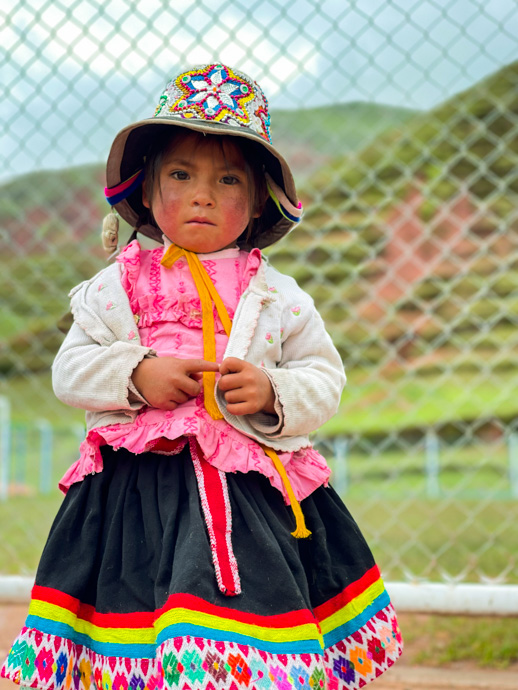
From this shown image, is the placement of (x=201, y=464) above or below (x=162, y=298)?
below

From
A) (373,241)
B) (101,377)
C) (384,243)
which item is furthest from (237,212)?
(373,241)

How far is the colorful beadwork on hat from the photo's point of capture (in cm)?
146

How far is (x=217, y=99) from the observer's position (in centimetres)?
148

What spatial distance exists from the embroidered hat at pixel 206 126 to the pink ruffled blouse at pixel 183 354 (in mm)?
126

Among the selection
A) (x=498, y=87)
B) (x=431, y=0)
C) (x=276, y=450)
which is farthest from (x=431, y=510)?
(x=276, y=450)

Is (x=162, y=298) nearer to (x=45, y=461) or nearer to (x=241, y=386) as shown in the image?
(x=241, y=386)

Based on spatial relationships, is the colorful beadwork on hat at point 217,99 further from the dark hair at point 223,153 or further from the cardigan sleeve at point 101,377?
the cardigan sleeve at point 101,377

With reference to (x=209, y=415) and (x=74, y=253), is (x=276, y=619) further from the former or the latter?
(x=74, y=253)

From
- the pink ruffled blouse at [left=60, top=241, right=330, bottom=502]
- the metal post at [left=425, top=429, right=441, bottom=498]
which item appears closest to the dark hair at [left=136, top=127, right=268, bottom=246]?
the pink ruffled blouse at [left=60, top=241, right=330, bottom=502]

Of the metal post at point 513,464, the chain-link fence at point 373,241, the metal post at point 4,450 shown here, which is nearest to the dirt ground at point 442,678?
the chain-link fence at point 373,241

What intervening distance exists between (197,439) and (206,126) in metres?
0.52

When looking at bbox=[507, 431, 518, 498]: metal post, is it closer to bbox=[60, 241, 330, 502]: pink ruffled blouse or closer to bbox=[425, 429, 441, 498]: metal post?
bbox=[425, 429, 441, 498]: metal post

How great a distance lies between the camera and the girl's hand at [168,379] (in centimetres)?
133

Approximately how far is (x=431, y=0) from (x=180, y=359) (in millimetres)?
1657
